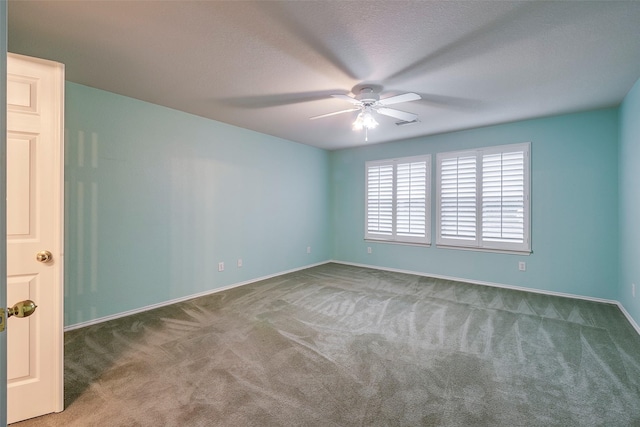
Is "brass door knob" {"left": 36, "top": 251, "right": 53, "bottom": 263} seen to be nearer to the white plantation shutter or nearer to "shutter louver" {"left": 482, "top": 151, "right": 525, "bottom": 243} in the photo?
the white plantation shutter

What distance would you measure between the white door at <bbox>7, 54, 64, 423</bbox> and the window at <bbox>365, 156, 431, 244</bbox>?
4.69 metres

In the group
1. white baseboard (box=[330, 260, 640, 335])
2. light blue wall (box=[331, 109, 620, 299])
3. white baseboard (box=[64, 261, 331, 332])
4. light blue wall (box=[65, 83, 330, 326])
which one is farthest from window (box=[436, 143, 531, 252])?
white baseboard (box=[64, 261, 331, 332])

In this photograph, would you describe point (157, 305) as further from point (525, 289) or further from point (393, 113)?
point (525, 289)

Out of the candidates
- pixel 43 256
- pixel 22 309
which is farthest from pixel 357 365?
pixel 43 256

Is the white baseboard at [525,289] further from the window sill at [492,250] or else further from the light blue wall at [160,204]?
the light blue wall at [160,204]

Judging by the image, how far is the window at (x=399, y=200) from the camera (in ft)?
16.5

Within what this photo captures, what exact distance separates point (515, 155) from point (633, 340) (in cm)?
254

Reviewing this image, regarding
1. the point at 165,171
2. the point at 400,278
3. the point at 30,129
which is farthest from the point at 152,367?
the point at 400,278

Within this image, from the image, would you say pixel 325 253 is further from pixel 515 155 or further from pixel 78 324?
pixel 78 324

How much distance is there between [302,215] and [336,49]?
3666 millimetres

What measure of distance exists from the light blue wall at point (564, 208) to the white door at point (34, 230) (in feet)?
15.8

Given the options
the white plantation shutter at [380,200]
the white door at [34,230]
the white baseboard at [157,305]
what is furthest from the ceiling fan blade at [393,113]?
the white baseboard at [157,305]

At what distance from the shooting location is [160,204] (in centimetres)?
356

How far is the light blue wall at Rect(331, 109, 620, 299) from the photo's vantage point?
365 cm
